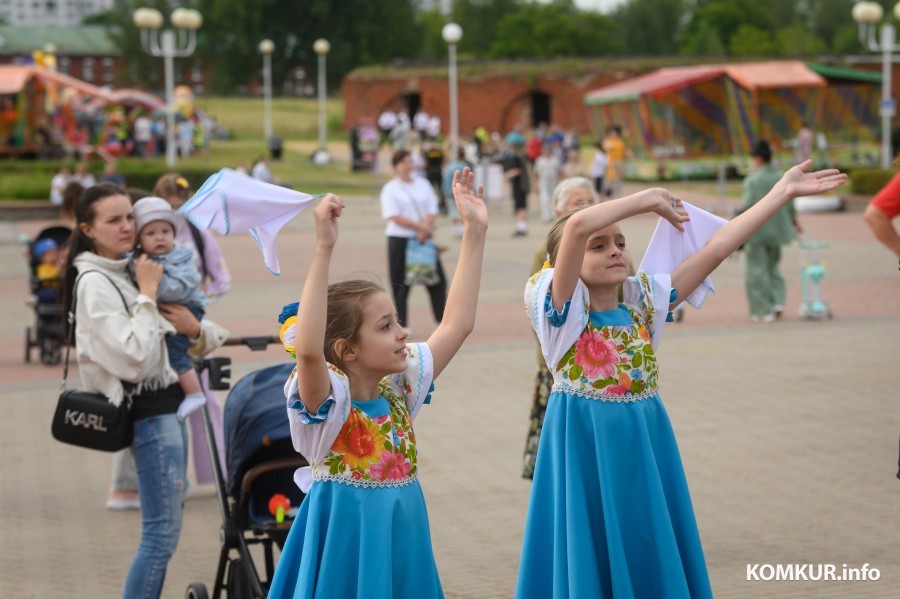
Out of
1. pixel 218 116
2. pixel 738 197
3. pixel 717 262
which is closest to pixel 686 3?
pixel 218 116

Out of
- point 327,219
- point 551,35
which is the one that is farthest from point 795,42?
point 327,219

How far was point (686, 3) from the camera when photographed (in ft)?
366

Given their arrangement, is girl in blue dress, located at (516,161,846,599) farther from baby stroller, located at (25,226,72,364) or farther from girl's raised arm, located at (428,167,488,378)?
baby stroller, located at (25,226,72,364)

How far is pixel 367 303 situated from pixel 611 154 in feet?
90.8

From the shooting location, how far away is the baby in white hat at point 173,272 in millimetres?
5156

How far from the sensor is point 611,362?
4148 millimetres

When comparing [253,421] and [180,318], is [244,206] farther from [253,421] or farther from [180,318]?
[180,318]

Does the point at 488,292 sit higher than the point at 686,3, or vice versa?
the point at 686,3

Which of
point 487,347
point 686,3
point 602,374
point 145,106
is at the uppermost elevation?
point 686,3

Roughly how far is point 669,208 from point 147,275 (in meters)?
2.07

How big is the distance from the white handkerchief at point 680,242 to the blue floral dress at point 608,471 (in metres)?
0.11

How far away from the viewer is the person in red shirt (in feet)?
19.3

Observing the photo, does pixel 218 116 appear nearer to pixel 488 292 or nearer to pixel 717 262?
pixel 488 292

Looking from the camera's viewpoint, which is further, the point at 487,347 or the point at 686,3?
the point at 686,3
